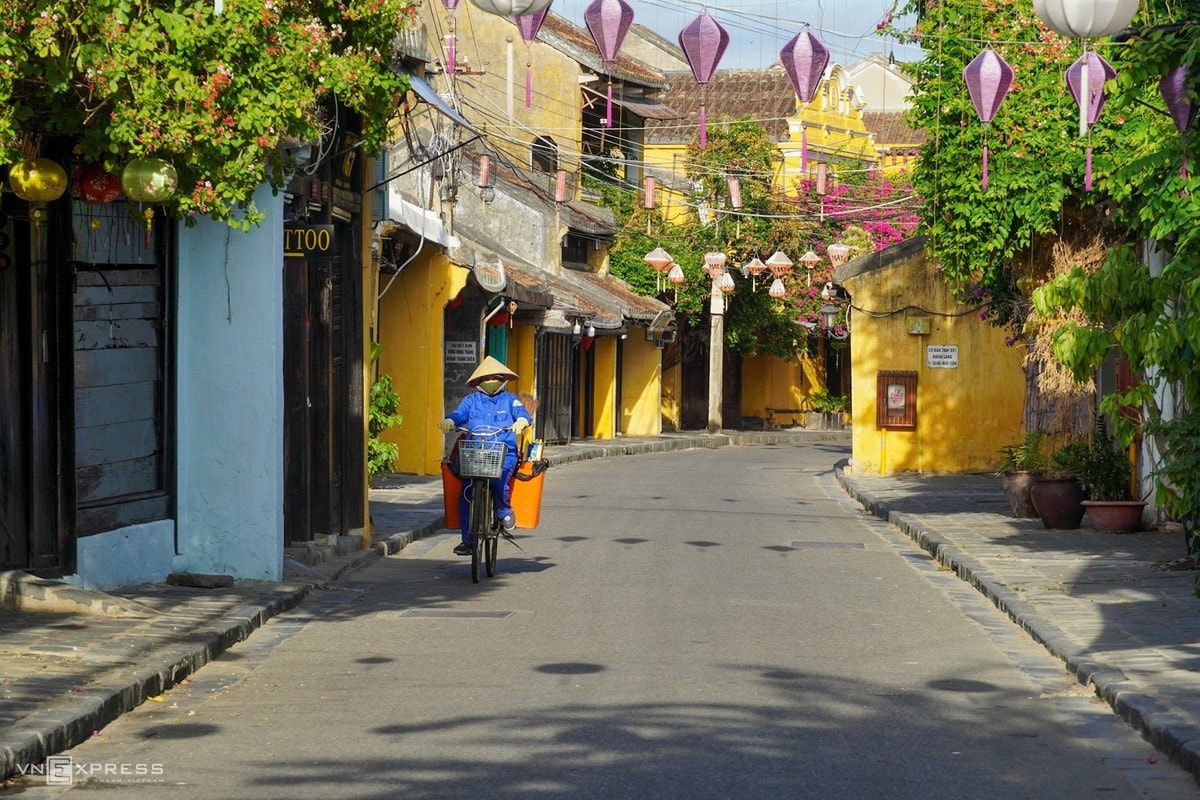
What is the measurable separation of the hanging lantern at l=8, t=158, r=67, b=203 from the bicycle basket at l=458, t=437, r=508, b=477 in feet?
15.3

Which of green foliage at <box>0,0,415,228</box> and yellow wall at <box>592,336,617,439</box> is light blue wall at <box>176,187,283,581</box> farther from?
yellow wall at <box>592,336,617,439</box>

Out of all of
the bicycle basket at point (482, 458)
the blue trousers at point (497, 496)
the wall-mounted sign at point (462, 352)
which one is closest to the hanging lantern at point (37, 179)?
the bicycle basket at point (482, 458)

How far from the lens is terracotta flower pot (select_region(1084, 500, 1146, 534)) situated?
1816 centimetres

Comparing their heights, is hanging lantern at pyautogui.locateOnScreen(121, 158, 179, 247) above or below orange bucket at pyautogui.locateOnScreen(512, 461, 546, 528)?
above

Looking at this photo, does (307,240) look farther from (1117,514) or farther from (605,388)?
(605,388)

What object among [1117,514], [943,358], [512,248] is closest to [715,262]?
[512,248]

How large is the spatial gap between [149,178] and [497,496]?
5.35m

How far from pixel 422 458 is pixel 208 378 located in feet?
50.3

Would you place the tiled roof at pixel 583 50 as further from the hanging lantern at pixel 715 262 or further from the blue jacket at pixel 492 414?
the blue jacket at pixel 492 414

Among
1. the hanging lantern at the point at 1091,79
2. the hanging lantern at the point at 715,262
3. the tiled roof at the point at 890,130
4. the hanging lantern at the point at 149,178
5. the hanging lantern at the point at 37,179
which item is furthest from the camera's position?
the tiled roof at the point at 890,130

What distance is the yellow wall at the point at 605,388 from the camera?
44625 mm

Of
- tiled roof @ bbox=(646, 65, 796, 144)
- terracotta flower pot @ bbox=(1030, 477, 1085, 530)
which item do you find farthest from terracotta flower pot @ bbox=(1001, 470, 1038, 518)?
tiled roof @ bbox=(646, 65, 796, 144)

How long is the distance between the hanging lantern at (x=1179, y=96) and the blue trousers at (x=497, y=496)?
6.06 meters

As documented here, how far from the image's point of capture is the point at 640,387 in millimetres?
47375
